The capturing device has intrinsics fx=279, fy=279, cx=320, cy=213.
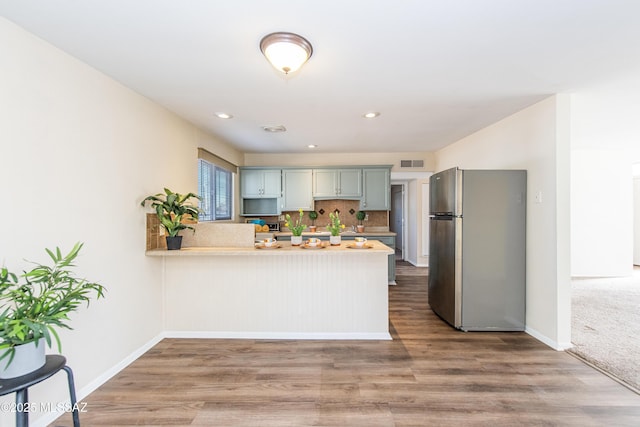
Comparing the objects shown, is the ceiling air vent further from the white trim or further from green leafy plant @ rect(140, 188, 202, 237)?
the white trim

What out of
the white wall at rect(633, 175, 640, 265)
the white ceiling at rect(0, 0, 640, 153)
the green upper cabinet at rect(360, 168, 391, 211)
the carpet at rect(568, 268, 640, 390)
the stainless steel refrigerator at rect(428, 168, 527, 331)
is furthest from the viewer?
the white wall at rect(633, 175, 640, 265)

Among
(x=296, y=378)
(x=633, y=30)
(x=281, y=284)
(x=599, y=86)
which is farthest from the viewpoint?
(x=281, y=284)

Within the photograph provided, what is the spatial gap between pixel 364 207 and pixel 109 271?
12.7 feet

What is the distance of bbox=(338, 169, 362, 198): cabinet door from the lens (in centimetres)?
510

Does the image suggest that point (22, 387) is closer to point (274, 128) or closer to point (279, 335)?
point (279, 335)

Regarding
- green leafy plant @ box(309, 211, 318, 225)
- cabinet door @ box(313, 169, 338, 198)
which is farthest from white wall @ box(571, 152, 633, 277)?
green leafy plant @ box(309, 211, 318, 225)

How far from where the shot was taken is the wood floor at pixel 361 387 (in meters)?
1.77

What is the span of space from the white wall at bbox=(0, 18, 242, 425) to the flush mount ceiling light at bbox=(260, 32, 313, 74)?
135 centimetres

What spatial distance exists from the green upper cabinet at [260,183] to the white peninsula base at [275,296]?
2385mm

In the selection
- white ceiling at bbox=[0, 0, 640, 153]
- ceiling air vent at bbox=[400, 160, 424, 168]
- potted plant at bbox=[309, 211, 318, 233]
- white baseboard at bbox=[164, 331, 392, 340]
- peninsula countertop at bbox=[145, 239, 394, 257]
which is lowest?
white baseboard at bbox=[164, 331, 392, 340]

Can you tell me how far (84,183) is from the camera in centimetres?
198

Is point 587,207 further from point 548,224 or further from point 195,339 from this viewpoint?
point 195,339

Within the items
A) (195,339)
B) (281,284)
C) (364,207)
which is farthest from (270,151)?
(195,339)

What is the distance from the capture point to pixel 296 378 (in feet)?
7.16
